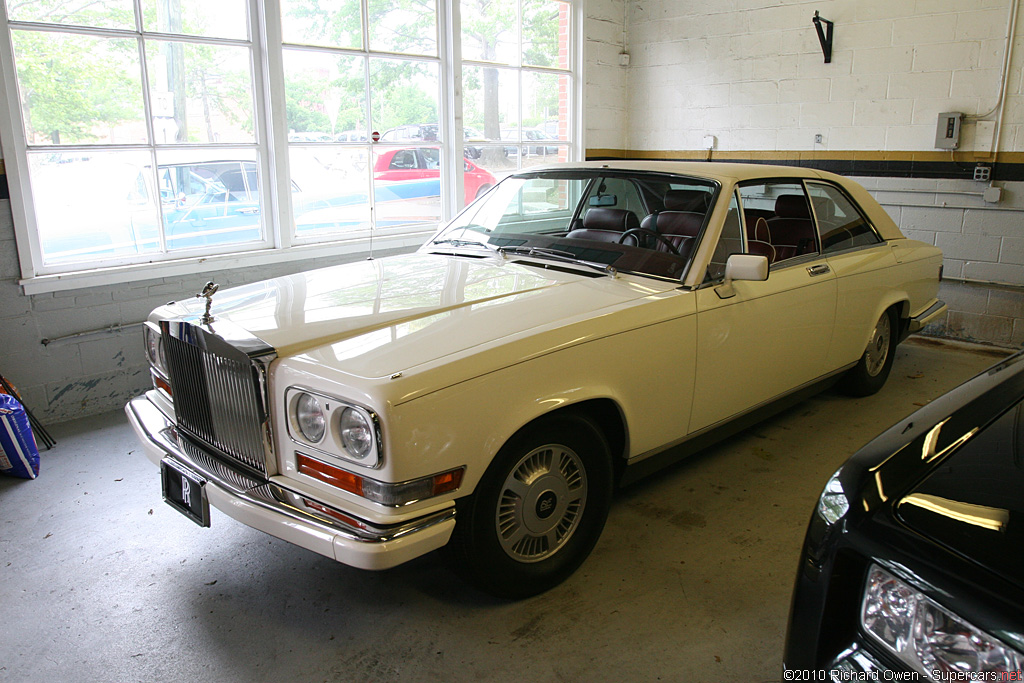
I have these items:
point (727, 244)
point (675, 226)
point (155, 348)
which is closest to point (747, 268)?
point (727, 244)

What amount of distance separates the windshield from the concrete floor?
3.70ft

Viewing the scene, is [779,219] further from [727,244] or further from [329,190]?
[329,190]

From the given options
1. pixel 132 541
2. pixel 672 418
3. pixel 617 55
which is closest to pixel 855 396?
pixel 672 418

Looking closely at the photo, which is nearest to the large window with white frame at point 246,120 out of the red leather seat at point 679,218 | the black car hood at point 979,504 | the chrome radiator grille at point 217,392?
the chrome radiator grille at point 217,392

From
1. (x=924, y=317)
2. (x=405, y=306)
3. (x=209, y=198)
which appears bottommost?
(x=924, y=317)

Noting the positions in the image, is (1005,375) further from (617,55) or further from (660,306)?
(617,55)

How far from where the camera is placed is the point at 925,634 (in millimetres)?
1245

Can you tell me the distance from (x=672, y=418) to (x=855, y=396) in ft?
7.45

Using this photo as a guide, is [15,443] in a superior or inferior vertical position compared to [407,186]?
inferior

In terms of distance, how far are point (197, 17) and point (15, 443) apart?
9.64 feet

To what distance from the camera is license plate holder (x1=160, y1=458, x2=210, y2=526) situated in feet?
7.88

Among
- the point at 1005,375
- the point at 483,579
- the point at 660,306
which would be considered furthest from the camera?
the point at 660,306

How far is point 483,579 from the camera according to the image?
241cm

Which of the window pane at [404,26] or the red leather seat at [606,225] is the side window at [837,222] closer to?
the red leather seat at [606,225]
